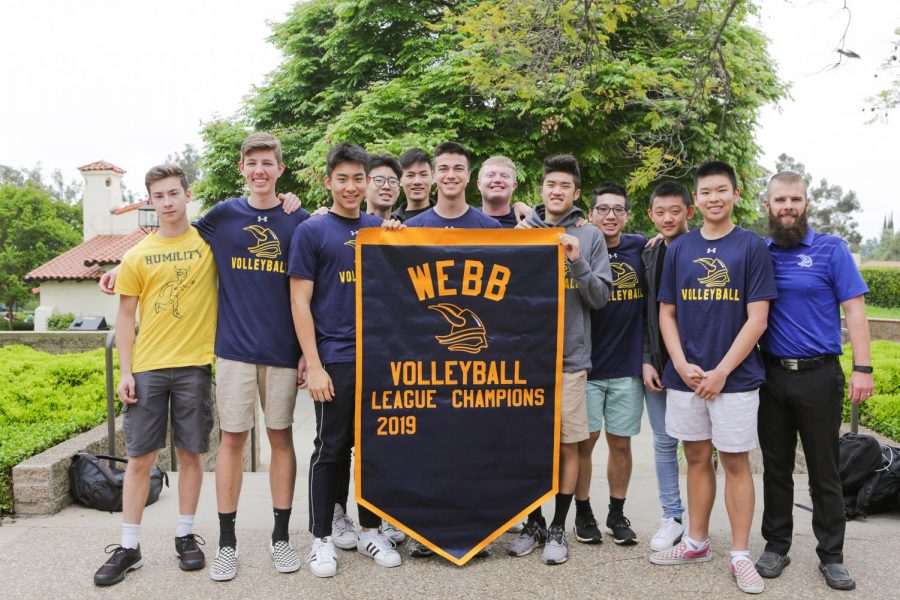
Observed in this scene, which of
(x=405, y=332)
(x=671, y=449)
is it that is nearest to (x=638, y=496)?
(x=671, y=449)

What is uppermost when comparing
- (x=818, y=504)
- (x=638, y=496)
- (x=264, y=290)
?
(x=264, y=290)

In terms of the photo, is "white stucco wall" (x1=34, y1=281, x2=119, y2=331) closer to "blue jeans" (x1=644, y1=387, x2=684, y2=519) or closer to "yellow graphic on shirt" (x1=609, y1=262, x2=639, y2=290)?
"yellow graphic on shirt" (x1=609, y1=262, x2=639, y2=290)

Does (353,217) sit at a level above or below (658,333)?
above

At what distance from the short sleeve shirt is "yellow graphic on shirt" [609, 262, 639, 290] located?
797 mm

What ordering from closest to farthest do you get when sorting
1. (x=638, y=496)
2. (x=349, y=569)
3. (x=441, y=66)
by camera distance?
(x=349, y=569) → (x=638, y=496) → (x=441, y=66)

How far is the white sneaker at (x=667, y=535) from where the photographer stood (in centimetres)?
407

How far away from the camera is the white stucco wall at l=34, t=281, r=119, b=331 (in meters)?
29.1

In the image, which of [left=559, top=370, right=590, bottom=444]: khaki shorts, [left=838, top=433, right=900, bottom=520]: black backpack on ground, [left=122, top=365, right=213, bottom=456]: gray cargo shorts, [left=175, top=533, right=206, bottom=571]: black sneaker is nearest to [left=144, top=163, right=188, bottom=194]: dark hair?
[left=122, top=365, right=213, bottom=456]: gray cargo shorts

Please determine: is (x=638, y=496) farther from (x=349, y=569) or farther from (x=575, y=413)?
(x=349, y=569)

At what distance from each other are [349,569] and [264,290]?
1.58 m

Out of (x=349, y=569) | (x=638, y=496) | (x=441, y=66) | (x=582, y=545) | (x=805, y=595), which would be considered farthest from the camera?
(x=441, y=66)

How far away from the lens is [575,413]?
13.4 ft

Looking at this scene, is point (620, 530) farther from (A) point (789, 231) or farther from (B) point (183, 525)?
(B) point (183, 525)

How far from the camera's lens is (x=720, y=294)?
3.78 m
